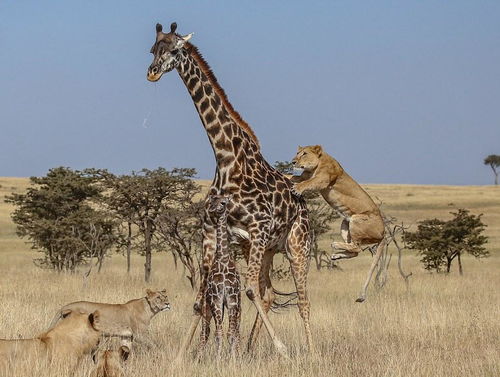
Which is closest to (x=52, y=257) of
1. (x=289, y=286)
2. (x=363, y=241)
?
(x=289, y=286)

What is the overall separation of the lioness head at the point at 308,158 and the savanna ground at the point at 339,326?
170 cm

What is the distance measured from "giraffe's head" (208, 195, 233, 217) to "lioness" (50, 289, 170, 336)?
286cm

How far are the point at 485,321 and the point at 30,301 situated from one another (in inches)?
286

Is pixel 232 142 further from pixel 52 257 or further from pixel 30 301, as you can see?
pixel 52 257

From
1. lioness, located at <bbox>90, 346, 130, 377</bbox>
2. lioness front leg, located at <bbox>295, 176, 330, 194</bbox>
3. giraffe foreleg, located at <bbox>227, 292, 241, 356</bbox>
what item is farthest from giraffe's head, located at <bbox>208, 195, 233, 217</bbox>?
lioness, located at <bbox>90, 346, 130, 377</bbox>

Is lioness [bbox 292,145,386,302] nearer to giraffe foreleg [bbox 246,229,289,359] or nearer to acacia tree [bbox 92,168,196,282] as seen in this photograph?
giraffe foreleg [bbox 246,229,289,359]

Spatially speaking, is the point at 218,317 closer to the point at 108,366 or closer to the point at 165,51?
the point at 108,366

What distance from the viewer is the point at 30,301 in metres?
14.4

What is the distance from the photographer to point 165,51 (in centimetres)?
749

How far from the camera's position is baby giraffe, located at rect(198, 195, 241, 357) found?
7656 mm

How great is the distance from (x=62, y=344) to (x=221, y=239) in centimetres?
164

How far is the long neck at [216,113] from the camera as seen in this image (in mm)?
7805

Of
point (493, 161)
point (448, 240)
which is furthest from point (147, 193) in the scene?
point (493, 161)

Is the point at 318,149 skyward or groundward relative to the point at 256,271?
skyward
